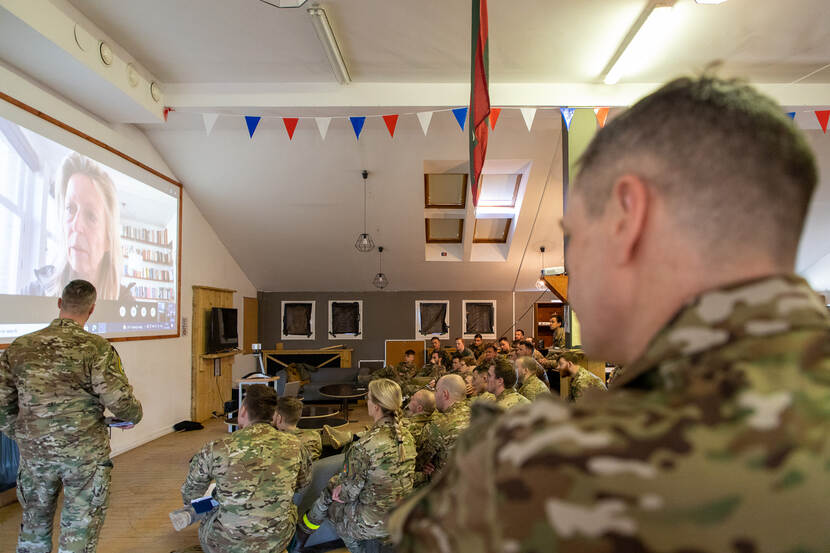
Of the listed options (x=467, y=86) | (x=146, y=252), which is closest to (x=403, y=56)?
(x=467, y=86)

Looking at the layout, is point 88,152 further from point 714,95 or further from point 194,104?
point 714,95

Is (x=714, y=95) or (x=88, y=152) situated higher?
(x=88, y=152)

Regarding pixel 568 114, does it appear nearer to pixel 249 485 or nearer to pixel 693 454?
pixel 249 485

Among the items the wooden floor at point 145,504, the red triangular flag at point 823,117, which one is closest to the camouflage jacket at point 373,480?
the wooden floor at point 145,504

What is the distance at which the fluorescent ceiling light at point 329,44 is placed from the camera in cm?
415

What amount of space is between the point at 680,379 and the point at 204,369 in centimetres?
838

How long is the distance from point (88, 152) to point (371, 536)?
4817mm

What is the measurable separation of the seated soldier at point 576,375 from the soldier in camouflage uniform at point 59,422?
11.4 feet

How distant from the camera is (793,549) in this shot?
396 mm

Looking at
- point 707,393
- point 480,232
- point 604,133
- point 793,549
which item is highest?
point 480,232

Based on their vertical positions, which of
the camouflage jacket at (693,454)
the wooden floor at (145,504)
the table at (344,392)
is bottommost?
the wooden floor at (145,504)

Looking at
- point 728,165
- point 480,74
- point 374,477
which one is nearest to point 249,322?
point 374,477

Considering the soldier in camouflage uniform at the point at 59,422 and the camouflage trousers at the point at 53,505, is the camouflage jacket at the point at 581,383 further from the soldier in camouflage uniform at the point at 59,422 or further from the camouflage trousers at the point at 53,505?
the camouflage trousers at the point at 53,505

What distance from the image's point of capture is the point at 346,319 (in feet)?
37.5
